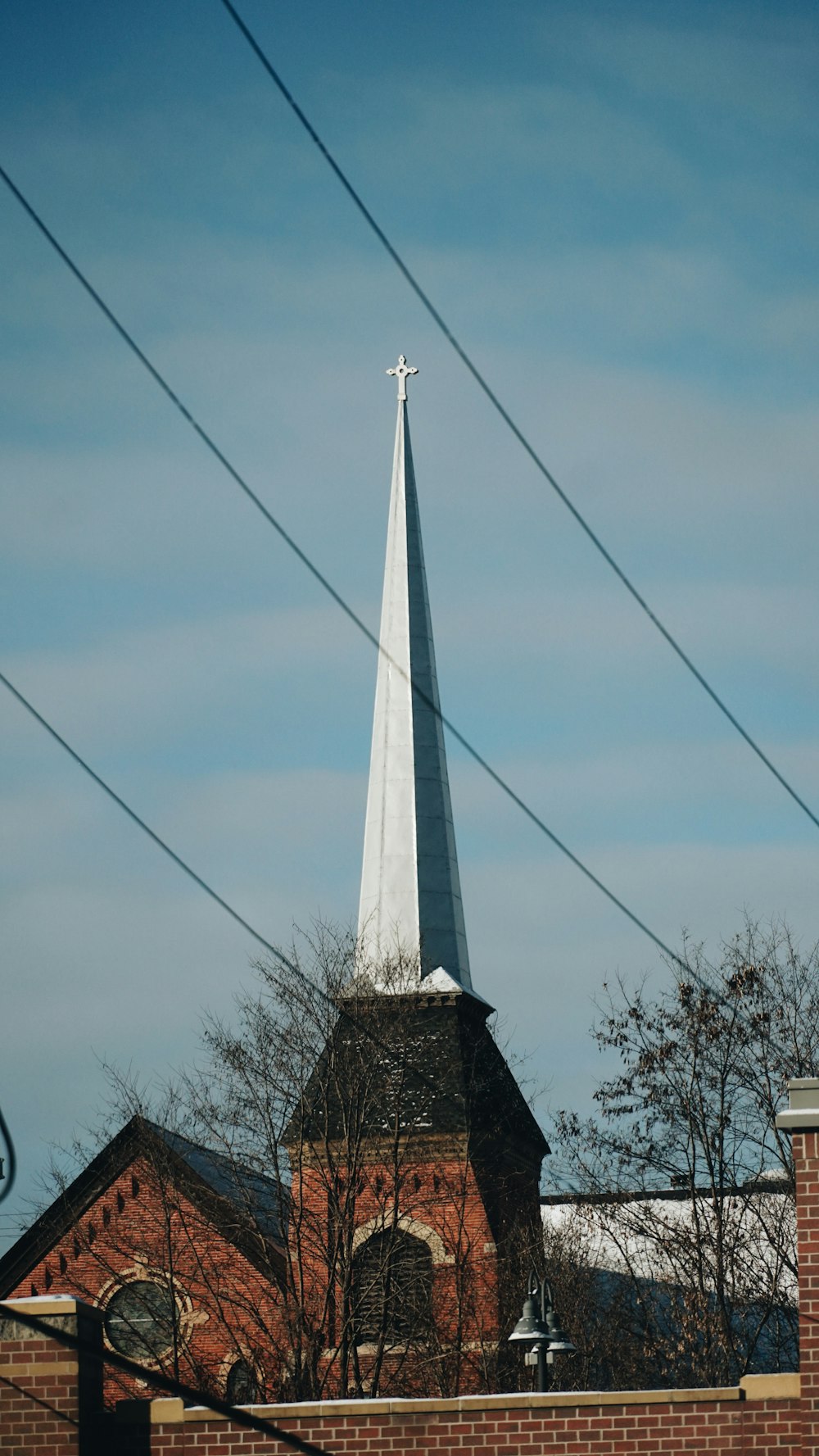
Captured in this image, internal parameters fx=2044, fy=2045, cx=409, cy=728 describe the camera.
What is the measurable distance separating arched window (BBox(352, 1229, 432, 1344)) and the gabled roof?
1858mm

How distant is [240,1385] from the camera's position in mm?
39531

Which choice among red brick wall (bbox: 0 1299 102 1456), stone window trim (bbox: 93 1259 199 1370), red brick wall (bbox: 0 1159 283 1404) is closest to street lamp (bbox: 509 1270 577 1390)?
red brick wall (bbox: 0 1299 102 1456)

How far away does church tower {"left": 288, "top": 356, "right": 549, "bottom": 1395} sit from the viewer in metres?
37.4

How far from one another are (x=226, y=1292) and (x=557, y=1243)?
260 inches

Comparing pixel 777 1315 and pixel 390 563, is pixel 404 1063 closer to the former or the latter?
pixel 777 1315

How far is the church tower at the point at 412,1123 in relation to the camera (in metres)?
37.4

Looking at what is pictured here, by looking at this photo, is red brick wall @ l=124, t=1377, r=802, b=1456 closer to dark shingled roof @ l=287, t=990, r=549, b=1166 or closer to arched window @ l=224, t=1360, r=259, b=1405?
dark shingled roof @ l=287, t=990, r=549, b=1166

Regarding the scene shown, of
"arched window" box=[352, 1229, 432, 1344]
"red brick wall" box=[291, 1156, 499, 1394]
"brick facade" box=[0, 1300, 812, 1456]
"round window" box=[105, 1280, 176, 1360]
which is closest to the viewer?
"brick facade" box=[0, 1300, 812, 1456]

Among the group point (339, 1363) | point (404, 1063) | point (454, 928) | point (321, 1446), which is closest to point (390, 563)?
point (454, 928)

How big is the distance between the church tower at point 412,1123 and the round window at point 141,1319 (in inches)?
137

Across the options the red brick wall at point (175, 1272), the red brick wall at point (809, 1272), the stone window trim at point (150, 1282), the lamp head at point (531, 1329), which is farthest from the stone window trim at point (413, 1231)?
the red brick wall at point (809, 1272)

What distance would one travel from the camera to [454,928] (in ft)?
153

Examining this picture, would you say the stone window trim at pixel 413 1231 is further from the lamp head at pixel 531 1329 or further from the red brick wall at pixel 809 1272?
the red brick wall at pixel 809 1272

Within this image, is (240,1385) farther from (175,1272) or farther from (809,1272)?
(809,1272)
